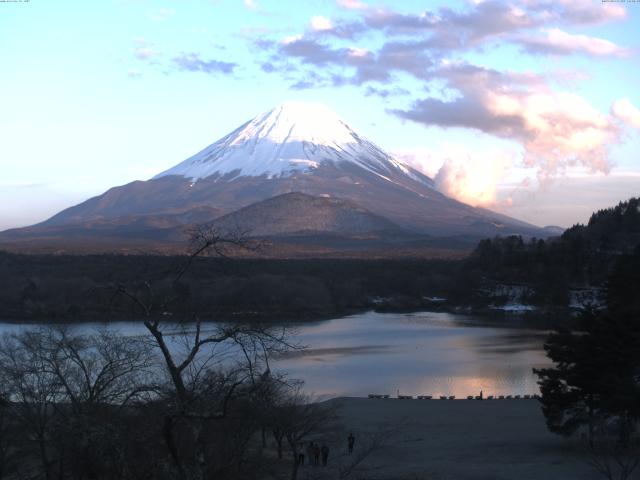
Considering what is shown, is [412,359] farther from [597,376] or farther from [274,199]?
[274,199]

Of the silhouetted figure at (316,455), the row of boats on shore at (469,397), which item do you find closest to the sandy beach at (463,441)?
the row of boats on shore at (469,397)

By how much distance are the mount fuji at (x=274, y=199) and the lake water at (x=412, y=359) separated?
58.6 metres

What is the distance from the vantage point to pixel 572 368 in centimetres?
1133

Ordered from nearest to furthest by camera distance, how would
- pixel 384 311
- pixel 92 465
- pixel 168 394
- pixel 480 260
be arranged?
pixel 168 394
pixel 92 465
pixel 384 311
pixel 480 260

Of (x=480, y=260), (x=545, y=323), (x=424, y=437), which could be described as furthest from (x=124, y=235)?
(x=424, y=437)

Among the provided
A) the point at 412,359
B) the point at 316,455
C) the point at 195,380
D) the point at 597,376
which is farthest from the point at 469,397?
the point at 195,380

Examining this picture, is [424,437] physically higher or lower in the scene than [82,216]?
lower

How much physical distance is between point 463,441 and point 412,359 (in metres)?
10.0

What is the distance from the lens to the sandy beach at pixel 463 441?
10.3 metres

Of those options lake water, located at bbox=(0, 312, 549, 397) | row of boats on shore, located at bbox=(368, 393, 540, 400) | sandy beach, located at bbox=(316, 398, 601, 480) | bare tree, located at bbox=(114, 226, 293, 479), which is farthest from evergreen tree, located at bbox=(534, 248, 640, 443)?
bare tree, located at bbox=(114, 226, 293, 479)

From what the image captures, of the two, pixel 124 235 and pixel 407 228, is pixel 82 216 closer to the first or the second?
pixel 124 235

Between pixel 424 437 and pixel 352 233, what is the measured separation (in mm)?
82365

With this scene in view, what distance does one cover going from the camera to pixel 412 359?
910 inches

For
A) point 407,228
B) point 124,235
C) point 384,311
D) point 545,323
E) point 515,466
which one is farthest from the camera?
point 407,228
